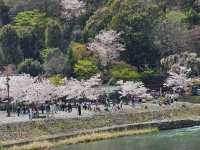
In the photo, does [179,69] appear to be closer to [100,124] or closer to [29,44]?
[29,44]

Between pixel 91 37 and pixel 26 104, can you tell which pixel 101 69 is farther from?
pixel 26 104

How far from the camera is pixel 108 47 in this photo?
228 feet

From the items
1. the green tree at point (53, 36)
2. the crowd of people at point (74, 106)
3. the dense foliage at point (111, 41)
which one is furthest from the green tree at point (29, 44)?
the crowd of people at point (74, 106)

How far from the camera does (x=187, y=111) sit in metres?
52.2

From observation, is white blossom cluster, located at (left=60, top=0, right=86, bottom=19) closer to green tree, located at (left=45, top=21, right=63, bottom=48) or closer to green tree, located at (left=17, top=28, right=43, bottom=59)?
green tree, located at (left=17, top=28, right=43, bottom=59)

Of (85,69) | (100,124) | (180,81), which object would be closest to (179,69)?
(180,81)

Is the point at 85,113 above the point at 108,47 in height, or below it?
below

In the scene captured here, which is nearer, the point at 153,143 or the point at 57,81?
the point at 153,143

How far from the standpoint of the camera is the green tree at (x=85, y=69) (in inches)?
2554

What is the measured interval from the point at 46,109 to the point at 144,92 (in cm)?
1279

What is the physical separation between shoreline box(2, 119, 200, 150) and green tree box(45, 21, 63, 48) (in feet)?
87.3

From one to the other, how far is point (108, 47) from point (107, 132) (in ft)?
87.4

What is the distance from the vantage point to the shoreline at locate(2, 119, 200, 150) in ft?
128

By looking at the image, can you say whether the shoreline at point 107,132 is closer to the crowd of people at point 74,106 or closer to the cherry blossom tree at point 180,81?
the crowd of people at point 74,106
